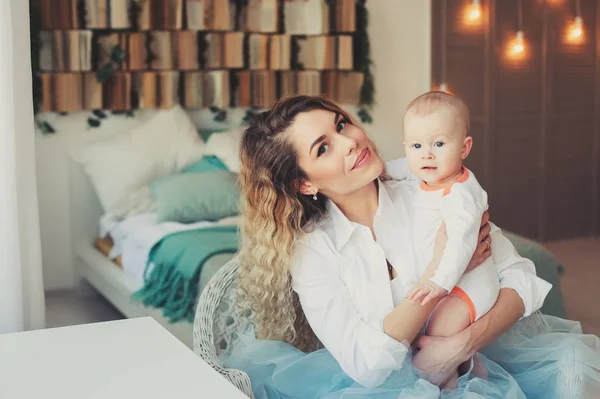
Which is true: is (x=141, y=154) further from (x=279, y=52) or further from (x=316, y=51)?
(x=316, y=51)

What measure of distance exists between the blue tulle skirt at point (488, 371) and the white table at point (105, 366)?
0.29m

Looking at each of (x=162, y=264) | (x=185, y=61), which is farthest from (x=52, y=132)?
(x=162, y=264)

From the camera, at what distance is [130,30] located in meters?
4.79

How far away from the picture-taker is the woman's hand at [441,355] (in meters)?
1.79

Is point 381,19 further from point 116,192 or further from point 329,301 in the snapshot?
point 329,301

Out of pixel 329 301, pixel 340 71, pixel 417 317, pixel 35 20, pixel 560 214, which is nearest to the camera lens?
pixel 417 317

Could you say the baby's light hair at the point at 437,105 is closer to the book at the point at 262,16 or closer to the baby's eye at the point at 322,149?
the baby's eye at the point at 322,149

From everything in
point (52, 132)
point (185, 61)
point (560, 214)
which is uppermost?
point (185, 61)

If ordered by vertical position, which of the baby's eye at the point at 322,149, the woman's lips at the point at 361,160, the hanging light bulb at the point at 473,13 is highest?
the hanging light bulb at the point at 473,13

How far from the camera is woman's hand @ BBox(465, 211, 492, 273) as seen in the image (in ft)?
5.92

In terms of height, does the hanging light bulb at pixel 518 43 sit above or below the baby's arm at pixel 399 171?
above

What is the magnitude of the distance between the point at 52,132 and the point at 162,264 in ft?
4.31

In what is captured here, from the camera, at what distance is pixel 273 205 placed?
6.44ft

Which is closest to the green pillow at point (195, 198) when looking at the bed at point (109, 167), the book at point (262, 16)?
the bed at point (109, 167)
